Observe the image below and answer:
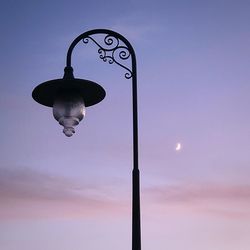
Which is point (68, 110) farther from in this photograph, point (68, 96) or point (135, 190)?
point (135, 190)

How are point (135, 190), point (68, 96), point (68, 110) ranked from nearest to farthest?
point (135, 190) → point (68, 110) → point (68, 96)

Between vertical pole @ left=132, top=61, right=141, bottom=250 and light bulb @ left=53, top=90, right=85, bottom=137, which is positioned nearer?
vertical pole @ left=132, top=61, right=141, bottom=250

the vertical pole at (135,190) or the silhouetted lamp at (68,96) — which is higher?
the silhouetted lamp at (68,96)

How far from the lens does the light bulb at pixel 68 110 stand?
6.87 m

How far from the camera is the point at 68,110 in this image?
6934mm

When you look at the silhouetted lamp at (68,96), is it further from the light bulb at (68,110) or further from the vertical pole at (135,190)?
the vertical pole at (135,190)

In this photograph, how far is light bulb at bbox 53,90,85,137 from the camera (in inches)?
270

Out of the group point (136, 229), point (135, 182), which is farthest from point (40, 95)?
point (136, 229)

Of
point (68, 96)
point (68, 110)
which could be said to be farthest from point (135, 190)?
point (68, 96)

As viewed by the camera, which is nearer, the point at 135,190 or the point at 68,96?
the point at 135,190

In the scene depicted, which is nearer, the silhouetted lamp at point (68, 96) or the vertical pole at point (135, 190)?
the vertical pole at point (135, 190)

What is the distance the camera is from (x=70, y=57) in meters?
7.45

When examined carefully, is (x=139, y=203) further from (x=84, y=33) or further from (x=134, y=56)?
(x=84, y=33)

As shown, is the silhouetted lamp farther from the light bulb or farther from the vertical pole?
the vertical pole
